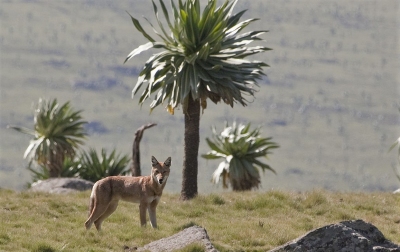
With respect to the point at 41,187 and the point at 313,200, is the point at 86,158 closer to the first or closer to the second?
the point at 41,187

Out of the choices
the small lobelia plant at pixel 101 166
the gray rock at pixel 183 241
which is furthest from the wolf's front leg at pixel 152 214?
the small lobelia plant at pixel 101 166

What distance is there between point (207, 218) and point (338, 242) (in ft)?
24.0

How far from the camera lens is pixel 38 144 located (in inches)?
1405

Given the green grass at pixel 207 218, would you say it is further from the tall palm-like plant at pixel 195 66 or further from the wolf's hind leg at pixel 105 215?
the tall palm-like plant at pixel 195 66

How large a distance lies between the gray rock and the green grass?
33 cm

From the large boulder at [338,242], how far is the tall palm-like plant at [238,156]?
760 inches

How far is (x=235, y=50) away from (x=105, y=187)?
967 cm

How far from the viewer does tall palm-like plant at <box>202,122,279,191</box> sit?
107 feet

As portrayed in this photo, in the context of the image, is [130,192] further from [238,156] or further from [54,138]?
[54,138]

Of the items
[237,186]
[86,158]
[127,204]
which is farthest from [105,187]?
[86,158]

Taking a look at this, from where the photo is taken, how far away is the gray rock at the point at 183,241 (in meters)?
13.7

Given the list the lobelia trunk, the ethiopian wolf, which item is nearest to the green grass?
the ethiopian wolf

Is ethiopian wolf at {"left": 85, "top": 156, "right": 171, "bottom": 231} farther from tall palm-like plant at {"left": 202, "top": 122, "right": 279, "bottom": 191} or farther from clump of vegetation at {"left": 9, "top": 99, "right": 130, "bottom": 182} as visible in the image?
clump of vegetation at {"left": 9, "top": 99, "right": 130, "bottom": 182}

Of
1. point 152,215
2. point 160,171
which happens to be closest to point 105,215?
point 152,215
